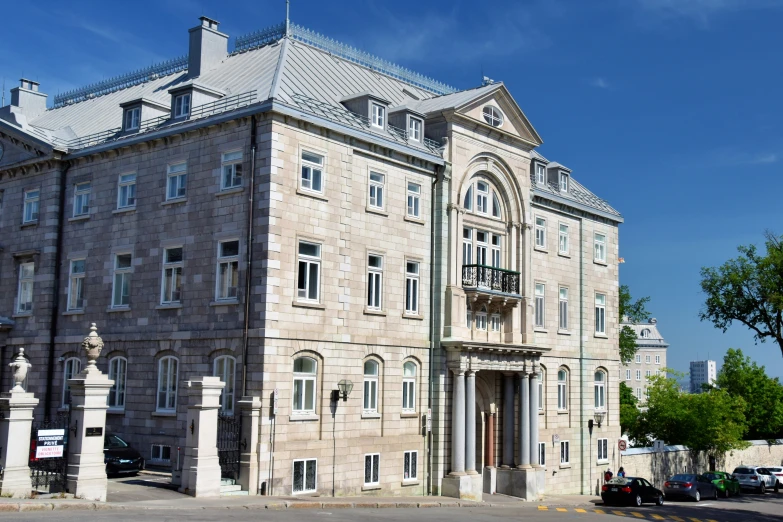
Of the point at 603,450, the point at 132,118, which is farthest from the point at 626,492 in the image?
the point at 132,118

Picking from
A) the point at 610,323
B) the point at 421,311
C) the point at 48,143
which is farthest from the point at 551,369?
the point at 48,143

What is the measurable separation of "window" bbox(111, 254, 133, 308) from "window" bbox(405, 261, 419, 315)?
10183mm

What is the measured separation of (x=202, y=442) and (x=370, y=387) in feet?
26.6

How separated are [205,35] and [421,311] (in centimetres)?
1477

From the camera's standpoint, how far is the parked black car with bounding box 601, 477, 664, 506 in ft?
120

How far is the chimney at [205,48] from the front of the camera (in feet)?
119

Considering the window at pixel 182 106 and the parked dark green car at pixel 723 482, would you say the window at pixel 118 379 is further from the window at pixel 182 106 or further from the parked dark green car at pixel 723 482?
the parked dark green car at pixel 723 482

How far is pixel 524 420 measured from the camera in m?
36.2

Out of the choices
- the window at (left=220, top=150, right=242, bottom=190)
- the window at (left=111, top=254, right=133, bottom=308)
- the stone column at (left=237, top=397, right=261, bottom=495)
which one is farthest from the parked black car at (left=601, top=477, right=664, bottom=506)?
the window at (left=111, top=254, right=133, bottom=308)

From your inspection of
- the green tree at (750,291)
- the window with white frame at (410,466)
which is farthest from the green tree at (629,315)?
the window with white frame at (410,466)

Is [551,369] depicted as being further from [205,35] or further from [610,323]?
[205,35]

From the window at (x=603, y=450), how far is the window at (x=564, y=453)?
2.85 m

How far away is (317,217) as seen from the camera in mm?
29312

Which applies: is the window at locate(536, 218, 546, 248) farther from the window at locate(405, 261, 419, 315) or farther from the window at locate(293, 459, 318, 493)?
the window at locate(293, 459, 318, 493)
